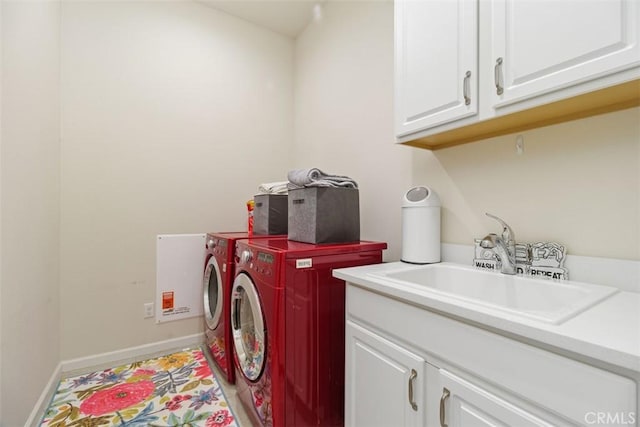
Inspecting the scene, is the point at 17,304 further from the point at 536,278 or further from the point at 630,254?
the point at 630,254

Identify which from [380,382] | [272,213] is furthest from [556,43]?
[272,213]

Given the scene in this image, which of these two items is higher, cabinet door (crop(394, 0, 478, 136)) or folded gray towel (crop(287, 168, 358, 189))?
cabinet door (crop(394, 0, 478, 136))

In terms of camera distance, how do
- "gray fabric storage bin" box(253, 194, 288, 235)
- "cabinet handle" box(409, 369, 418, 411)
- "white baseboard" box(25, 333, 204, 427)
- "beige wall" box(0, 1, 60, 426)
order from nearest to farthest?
"cabinet handle" box(409, 369, 418, 411) < "beige wall" box(0, 1, 60, 426) < "white baseboard" box(25, 333, 204, 427) < "gray fabric storage bin" box(253, 194, 288, 235)

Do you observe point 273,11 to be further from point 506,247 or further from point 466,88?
point 506,247

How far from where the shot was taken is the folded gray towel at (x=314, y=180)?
1604mm

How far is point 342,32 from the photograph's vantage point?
90.1 inches

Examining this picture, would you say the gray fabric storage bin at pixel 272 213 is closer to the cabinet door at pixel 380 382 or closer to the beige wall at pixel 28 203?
the cabinet door at pixel 380 382

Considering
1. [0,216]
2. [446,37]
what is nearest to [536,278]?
[446,37]

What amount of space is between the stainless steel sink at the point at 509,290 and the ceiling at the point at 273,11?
93.5 inches

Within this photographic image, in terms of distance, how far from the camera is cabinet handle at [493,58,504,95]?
103 cm

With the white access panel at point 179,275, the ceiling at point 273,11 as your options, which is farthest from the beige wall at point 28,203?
the ceiling at point 273,11

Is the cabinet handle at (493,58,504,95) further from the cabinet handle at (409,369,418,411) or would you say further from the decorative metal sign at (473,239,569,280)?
the cabinet handle at (409,369,418,411)

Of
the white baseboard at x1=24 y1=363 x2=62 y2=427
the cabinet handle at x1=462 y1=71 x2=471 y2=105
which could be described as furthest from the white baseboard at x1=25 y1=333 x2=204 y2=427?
the cabinet handle at x1=462 y1=71 x2=471 y2=105

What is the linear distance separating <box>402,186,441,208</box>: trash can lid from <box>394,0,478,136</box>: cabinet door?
1.04 feet
